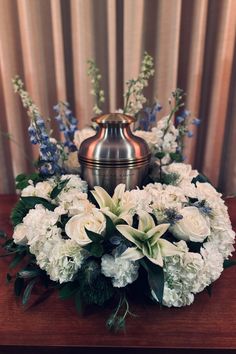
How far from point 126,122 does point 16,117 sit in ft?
1.73

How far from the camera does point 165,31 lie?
961 millimetres

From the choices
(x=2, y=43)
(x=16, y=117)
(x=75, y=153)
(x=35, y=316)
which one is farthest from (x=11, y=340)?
(x=2, y=43)

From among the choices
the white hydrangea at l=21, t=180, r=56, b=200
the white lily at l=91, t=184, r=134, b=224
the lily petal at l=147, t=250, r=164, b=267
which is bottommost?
the lily petal at l=147, t=250, r=164, b=267

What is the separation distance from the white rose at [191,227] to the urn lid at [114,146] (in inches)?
7.0

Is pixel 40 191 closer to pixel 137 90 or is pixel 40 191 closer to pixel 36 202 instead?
pixel 36 202

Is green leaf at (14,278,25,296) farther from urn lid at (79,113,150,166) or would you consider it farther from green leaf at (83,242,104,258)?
urn lid at (79,113,150,166)

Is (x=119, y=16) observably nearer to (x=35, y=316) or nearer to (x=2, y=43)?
(x=2, y=43)

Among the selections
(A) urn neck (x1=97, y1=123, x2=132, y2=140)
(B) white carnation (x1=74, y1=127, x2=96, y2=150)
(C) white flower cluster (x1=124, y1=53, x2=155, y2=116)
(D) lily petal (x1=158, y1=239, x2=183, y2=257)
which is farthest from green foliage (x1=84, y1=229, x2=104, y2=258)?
(C) white flower cluster (x1=124, y1=53, x2=155, y2=116)

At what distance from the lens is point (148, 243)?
1.74 feet

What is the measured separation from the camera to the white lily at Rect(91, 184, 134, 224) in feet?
1.85

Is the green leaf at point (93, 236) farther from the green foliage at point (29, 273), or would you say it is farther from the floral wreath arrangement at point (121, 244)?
the green foliage at point (29, 273)

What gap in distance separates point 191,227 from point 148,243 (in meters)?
0.09

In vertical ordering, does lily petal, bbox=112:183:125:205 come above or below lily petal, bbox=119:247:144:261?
above

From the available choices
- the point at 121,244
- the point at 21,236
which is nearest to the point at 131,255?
the point at 121,244
